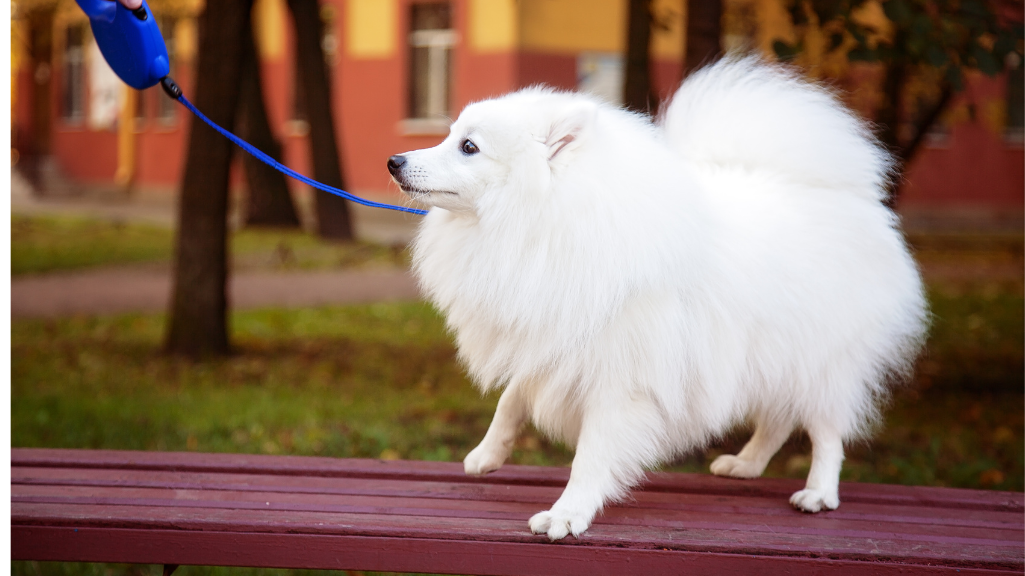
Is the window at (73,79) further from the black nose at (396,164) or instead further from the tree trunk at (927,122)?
the black nose at (396,164)

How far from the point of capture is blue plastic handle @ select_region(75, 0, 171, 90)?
8.48ft

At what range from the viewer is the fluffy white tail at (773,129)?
3008 mm

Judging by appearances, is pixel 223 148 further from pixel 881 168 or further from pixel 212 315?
pixel 881 168

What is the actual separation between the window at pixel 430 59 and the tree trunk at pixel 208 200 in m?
12.0

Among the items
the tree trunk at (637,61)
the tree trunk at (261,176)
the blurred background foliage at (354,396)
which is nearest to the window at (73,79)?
the tree trunk at (261,176)

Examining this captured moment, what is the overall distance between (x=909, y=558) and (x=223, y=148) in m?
4.89

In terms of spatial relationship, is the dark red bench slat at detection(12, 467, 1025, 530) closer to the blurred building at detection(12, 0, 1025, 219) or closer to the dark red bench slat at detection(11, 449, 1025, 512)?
the dark red bench slat at detection(11, 449, 1025, 512)

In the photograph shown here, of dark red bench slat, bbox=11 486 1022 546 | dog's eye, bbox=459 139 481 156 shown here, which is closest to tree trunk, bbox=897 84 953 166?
dark red bench slat, bbox=11 486 1022 546

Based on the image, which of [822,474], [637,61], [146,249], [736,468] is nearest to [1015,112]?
[637,61]

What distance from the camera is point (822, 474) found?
2910 millimetres

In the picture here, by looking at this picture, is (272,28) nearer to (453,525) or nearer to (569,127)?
(569,127)

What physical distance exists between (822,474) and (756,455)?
360 millimetres

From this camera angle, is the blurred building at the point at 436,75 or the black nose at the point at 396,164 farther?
the blurred building at the point at 436,75

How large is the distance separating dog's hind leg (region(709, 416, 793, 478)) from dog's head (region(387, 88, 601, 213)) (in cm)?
129
